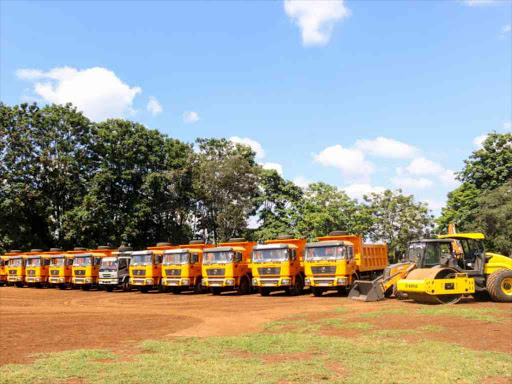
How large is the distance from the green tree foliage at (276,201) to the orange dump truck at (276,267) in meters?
23.2

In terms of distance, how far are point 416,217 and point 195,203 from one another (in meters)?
24.7

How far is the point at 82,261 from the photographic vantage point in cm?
3509

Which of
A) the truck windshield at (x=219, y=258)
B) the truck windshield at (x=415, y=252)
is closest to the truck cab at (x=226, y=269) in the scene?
the truck windshield at (x=219, y=258)

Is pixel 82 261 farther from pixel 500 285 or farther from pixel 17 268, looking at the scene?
pixel 500 285

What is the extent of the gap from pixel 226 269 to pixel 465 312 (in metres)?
14.3

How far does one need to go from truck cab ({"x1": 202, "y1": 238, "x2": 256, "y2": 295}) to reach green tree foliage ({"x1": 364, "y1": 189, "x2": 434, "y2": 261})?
2309 cm

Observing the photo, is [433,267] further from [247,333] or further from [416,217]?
[416,217]

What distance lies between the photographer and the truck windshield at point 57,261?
3683cm

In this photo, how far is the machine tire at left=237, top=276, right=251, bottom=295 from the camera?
27.6 meters

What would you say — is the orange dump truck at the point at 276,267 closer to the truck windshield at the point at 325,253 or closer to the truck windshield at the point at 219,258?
the truck windshield at the point at 325,253

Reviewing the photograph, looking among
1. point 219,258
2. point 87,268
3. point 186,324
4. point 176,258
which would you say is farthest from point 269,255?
point 87,268

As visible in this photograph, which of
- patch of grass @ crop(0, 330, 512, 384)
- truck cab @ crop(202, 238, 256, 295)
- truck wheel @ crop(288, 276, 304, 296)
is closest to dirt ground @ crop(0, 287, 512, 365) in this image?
patch of grass @ crop(0, 330, 512, 384)

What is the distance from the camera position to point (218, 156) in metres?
56.4

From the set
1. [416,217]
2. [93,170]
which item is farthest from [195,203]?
[416,217]
